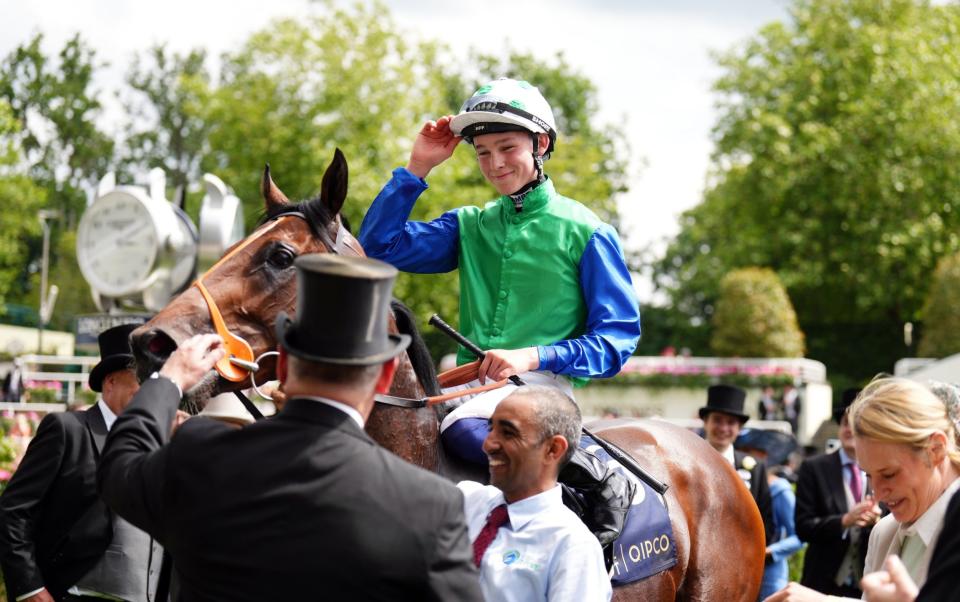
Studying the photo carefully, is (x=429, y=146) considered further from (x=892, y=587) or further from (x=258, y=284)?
(x=892, y=587)

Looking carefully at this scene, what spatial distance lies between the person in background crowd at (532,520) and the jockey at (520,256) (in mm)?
724

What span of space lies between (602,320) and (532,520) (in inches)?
46.2

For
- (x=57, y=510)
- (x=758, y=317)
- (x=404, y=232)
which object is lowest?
(x=758, y=317)

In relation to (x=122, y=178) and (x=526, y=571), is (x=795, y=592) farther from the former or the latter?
(x=122, y=178)

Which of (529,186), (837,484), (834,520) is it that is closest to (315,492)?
(529,186)

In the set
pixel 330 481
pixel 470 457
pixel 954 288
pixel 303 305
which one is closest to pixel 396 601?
pixel 330 481

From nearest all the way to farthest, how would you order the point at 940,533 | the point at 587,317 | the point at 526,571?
the point at 940,533, the point at 526,571, the point at 587,317

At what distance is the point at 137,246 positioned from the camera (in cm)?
1529

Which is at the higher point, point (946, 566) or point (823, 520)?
point (946, 566)

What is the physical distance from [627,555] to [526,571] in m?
1.07

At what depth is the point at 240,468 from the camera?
250 cm

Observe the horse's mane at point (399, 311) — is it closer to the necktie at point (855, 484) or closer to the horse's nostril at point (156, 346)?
the horse's nostril at point (156, 346)

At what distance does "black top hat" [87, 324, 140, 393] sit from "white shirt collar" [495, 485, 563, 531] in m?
2.53

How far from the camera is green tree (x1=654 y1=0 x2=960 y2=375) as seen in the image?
30281mm
